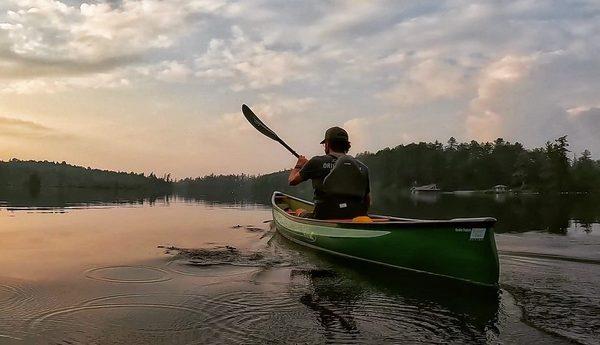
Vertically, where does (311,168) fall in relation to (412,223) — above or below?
above

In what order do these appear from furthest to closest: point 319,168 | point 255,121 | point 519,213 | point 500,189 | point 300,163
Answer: point 500,189 < point 519,213 < point 255,121 < point 300,163 < point 319,168

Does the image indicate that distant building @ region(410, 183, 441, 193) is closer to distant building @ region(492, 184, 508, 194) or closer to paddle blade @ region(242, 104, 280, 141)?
distant building @ region(492, 184, 508, 194)

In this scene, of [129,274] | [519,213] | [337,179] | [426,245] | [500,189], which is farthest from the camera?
[500,189]

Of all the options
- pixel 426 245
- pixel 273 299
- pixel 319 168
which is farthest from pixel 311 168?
pixel 273 299

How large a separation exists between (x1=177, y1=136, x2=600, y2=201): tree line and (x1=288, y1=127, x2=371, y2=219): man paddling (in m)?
86.8

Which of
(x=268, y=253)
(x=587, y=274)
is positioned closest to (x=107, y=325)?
(x=268, y=253)

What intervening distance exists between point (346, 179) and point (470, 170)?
126 m

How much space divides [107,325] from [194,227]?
11.7 metres

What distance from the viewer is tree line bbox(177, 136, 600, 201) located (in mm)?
103875

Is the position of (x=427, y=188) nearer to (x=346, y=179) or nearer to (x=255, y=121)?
(x=255, y=121)

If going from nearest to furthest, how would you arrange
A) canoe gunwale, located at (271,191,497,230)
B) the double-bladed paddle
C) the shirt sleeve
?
1. canoe gunwale, located at (271,191,497,230)
2. the shirt sleeve
3. the double-bladed paddle

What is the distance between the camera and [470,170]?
12581 cm

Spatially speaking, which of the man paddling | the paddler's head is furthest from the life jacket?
the paddler's head

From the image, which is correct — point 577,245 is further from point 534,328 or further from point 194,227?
point 194,227
